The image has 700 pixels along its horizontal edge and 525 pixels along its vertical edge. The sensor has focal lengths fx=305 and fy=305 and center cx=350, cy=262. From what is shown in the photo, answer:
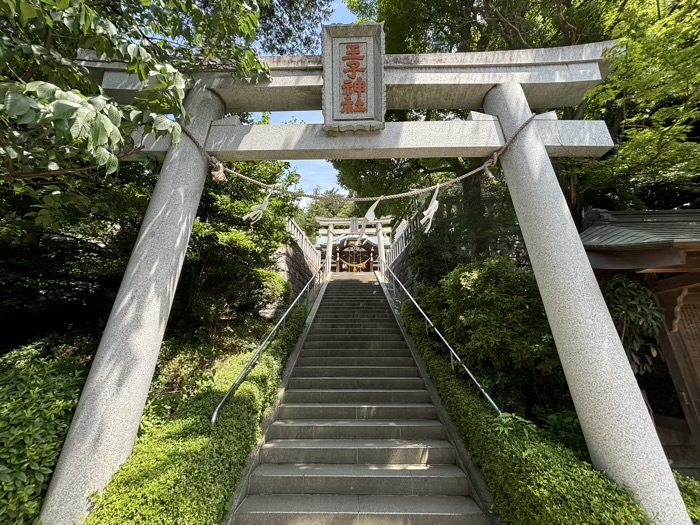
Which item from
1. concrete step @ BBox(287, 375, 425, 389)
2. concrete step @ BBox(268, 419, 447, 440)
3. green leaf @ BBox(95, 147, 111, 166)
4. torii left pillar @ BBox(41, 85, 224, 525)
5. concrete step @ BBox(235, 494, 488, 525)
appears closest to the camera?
green leaf @ BBox(95, 147, 111, 166)

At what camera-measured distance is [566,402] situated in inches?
162

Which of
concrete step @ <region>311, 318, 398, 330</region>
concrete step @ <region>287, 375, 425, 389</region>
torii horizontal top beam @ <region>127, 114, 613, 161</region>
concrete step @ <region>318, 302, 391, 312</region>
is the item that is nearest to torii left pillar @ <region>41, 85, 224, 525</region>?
torii horizontal top beam @ <region>127, 114, 613, 161</region>

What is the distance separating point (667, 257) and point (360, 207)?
799 centimetres

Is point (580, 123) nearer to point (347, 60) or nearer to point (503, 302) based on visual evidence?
point (503, 302)

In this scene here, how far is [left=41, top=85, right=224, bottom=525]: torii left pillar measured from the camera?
2.54 meters

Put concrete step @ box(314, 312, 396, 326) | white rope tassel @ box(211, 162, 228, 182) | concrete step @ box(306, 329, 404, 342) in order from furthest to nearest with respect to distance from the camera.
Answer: concrete step @ box(314, 312, 396, 326) < concrete step @ box(306, 329, 404, 342) < white rope tassel @ box(211, 162, 228, 182)

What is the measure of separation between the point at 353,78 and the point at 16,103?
3.29m

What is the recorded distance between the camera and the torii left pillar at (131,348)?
8.34 ft

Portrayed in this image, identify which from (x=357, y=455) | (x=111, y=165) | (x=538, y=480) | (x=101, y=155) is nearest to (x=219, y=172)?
(x=111, y=165)

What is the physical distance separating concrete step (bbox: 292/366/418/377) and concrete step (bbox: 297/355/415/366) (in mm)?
290

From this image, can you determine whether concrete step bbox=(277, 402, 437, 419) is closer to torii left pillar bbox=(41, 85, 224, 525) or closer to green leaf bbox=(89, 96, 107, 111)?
torii left pillar bbox=(41, 85, 224, 525)

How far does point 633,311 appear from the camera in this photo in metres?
3.75

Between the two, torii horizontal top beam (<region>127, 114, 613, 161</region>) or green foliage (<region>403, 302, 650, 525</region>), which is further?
torii horizontal top beam (<region>127, 114, 613, 161</region>)

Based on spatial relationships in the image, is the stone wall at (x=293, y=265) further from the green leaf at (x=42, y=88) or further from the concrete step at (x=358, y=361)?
the green leaf at (x=42, y=88)
